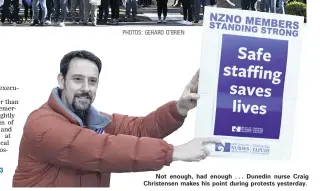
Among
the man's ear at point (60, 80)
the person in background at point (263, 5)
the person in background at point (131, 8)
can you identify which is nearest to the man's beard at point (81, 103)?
the man's ear at point (60, 80)

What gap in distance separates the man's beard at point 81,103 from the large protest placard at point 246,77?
643mm

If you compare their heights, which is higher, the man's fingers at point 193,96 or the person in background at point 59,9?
the person in background at point 59,9

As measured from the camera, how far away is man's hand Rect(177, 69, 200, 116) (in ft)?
12.0

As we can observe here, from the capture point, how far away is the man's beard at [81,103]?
365 cm

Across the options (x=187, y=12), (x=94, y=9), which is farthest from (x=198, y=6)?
(x=94, y=9)

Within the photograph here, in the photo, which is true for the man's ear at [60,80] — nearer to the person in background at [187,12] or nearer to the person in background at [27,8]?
the person in background at [27,8]

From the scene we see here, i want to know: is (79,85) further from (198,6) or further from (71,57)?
(198,6)

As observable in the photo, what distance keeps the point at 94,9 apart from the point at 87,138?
831 millimetres

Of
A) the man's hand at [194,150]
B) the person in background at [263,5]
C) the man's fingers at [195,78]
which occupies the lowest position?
the man's hand at [194,150]

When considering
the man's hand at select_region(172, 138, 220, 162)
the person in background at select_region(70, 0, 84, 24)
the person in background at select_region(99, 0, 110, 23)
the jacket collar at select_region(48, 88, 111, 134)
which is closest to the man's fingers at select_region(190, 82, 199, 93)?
the man's hand at select_region(172, 138, 220, 162)

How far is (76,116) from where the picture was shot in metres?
3.62

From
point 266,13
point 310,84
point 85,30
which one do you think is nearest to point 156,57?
point 85,30

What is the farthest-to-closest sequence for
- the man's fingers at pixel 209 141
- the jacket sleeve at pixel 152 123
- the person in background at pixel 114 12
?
the person in background at pixel 114 12 → the jacket sleeve at pixel 152 123 → the man's fingers at pixel 209 141

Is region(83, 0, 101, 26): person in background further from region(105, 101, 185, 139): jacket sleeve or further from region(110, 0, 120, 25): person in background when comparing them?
region(105, 101, 185, 139): jacket sleeve
